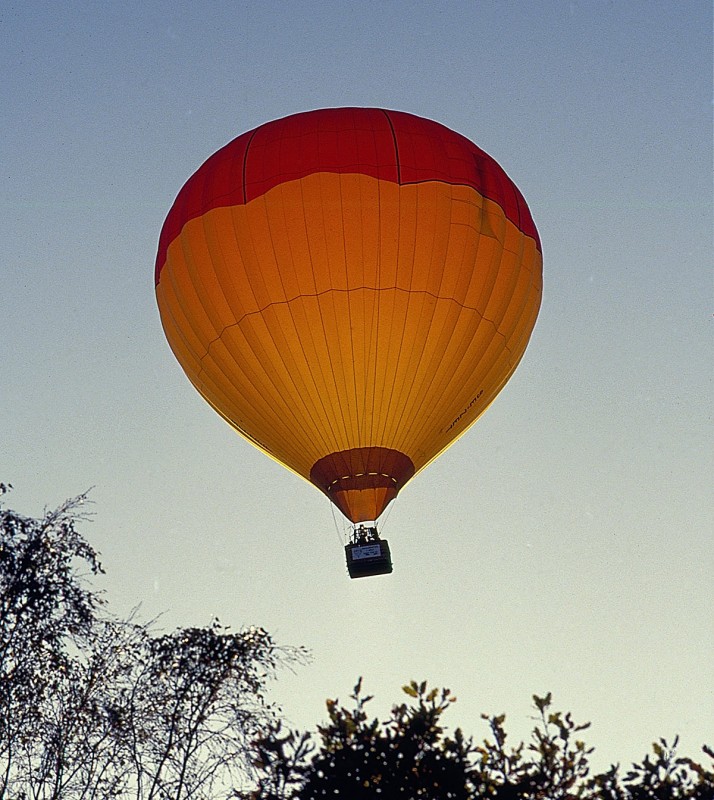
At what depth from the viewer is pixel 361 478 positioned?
69.8 ft

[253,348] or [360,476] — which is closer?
[360,476]

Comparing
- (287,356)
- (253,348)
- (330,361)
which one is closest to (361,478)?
(330,361)

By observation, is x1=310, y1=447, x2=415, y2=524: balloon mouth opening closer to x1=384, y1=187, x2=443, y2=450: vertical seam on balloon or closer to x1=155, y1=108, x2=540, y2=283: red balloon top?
x1=384, y1=187, x2=443, y2=450: vertical seam on balloon

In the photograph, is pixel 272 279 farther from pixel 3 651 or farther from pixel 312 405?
pixel 3 651

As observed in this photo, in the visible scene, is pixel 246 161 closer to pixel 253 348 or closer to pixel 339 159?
pixel 339 159

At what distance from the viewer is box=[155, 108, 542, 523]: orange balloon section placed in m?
21.2

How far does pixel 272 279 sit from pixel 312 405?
2374 mm

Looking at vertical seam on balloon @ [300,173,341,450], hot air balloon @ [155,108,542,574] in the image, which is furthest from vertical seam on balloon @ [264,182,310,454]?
vertical seam on balloon @ [300,173,341,450]

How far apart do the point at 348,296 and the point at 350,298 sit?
54mm

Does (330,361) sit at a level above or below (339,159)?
below

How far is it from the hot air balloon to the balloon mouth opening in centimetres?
3

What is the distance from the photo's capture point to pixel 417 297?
21.3m

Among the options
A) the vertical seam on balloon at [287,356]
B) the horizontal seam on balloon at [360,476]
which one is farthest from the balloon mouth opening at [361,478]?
the vertical seam on balloon at [287,356]

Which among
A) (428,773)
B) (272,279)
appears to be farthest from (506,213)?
(428,773)
